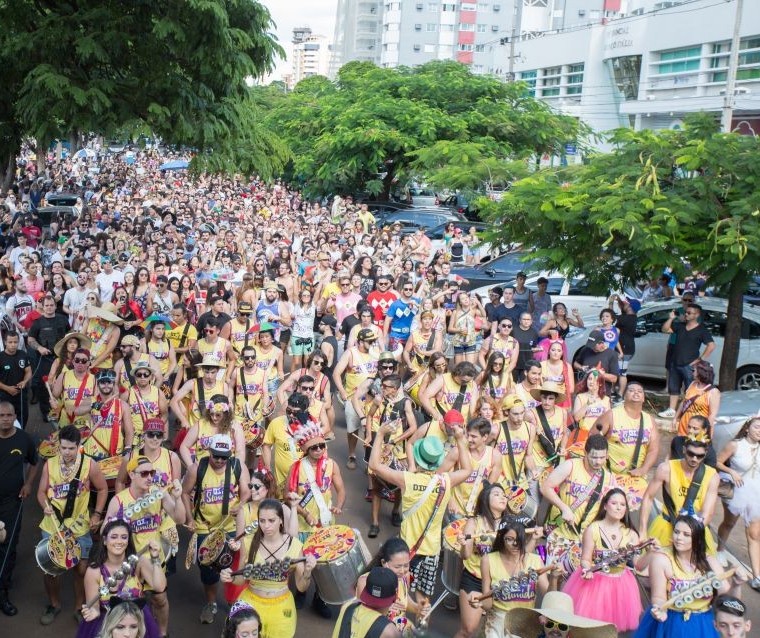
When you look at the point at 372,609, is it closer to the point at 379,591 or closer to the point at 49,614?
the point at 379,591

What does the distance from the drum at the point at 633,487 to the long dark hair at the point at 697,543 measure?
1.59m

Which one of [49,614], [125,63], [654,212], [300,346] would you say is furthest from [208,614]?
[654,212]

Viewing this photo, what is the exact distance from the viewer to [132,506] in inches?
240

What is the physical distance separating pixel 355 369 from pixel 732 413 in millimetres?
4237

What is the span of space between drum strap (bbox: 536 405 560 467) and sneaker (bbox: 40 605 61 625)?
422 centimetres

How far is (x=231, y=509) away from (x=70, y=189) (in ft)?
104

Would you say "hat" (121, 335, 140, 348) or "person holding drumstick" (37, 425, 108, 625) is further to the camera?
"hat" (121, 335, 140, 348)

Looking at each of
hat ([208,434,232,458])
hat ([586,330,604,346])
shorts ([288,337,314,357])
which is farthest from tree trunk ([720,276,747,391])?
hat ([208,434,232,458])

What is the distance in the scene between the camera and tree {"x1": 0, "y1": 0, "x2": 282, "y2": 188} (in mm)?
10273

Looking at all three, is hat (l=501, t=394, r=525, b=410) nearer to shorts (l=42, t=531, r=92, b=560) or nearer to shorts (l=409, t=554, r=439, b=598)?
shorts (l=409, t=554, r=439, b=598)

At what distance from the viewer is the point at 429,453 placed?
6.55 m

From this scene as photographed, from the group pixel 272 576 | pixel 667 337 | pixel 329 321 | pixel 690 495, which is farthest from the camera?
pixel 667 337

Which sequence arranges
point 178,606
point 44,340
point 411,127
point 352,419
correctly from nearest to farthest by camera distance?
1. point 178,606
2. point 352,419
3. point 44,340
4. point 411,127

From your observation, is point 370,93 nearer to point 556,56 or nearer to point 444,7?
point 556,56
